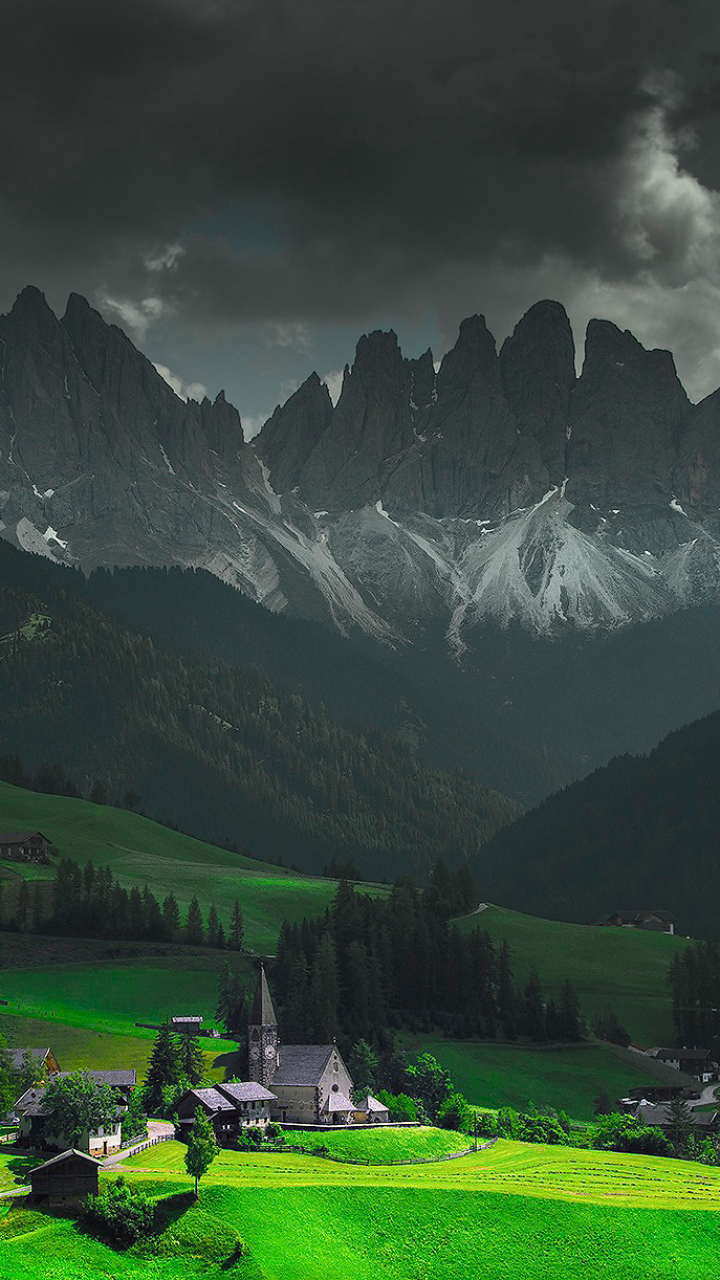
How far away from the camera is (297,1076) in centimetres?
12244

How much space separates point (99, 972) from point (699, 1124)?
7979cm

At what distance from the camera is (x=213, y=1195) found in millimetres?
84312

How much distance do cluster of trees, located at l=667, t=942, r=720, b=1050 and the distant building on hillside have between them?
71.8m

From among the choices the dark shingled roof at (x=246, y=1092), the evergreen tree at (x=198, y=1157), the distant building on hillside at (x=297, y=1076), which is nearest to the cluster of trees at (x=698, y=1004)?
the distant building on hillside at (x=297, y=1076)

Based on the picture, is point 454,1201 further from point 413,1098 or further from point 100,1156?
point 413,1098

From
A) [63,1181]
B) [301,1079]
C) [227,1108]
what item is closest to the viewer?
[63,1181]

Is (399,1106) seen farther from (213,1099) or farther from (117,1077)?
(213,1099)

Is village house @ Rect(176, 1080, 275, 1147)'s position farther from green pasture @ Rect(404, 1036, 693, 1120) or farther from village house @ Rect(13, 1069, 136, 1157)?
green pasture @ Rect(404, 1036, 693, 1120)

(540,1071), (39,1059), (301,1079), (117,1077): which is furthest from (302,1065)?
(540,1071)

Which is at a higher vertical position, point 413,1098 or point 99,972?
point 99,972

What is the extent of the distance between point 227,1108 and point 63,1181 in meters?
27.8

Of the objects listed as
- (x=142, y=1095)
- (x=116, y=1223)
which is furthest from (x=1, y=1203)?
(x=142, y=1095)

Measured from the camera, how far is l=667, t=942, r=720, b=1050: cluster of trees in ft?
618

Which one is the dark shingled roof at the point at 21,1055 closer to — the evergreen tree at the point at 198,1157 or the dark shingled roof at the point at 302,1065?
the dark shingled roof at the point at 302,1065
